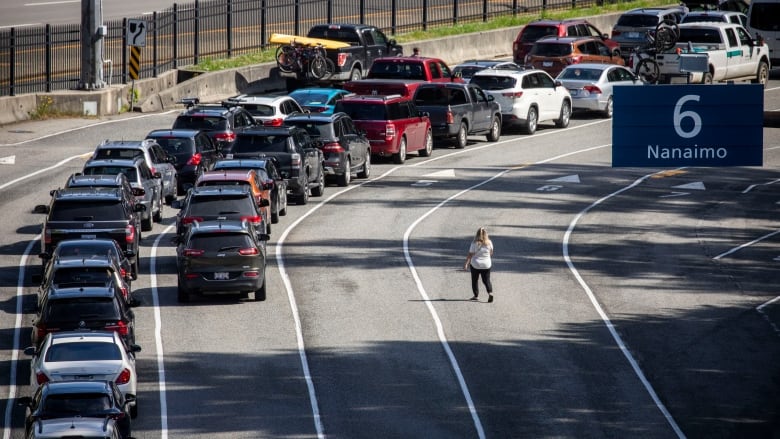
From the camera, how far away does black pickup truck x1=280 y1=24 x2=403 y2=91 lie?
49.9 m

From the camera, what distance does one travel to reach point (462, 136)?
4466cm

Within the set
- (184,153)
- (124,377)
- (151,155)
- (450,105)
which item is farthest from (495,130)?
(124,377)

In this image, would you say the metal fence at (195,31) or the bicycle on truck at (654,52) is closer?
the metal fence at (195,31)

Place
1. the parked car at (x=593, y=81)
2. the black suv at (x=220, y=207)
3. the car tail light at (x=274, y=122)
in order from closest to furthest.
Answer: the black suv at (x=220, y=207) → the car tail light at (x=274, y=122) → the parked car at (x=593, y=81)

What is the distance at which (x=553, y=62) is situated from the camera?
5291cm

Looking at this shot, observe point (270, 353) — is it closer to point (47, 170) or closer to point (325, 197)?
point (325, 197)

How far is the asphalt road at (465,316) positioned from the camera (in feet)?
71.9

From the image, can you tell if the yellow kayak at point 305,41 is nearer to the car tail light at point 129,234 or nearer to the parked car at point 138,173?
the parked car at point 138,173

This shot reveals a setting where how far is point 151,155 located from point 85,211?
6031 mm

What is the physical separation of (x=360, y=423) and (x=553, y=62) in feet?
110

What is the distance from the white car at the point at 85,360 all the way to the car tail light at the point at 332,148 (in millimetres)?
16973

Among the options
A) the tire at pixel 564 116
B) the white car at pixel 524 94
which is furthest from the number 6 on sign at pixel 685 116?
the tire at pixel 564 116

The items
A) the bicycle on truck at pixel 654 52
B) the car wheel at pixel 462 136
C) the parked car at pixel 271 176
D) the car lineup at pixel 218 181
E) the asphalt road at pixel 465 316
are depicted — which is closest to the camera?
the car lineup at pixel 218 181

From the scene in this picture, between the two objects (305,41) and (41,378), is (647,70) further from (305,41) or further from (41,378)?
(41,378)
